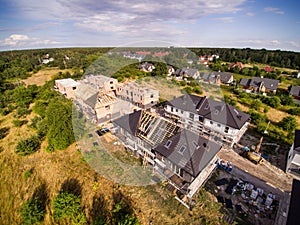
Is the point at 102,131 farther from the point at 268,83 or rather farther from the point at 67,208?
the point at 268,83

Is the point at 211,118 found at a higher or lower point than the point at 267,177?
higher

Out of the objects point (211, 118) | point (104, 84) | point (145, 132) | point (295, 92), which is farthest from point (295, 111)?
point (104, 84)

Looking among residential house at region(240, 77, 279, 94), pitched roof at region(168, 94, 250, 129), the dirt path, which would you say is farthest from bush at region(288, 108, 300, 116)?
the dirt path

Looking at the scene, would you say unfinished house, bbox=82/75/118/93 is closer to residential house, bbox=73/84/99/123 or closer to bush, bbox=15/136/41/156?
residential house, bbox=73/84/99/123

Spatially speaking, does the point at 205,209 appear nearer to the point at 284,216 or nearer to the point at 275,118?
the point at 284,216

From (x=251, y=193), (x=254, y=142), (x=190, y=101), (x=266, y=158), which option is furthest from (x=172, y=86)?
(x=251, y=193)

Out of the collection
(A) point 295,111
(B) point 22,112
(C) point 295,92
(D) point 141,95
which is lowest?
(B) point 22,112

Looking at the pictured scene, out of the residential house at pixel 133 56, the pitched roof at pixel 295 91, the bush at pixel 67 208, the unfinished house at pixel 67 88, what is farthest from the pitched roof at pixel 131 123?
the residential house at pixel 133 56
